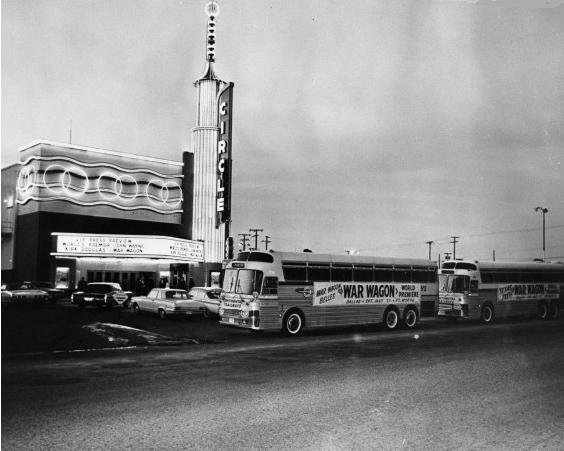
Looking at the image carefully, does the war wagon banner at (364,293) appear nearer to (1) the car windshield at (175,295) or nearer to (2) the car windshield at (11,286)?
(1) the car windshield at (175,295)

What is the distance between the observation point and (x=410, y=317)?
23.6 metres

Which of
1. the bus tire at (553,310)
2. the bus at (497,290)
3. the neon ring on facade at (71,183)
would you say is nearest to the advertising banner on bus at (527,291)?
the bus at (497,290)

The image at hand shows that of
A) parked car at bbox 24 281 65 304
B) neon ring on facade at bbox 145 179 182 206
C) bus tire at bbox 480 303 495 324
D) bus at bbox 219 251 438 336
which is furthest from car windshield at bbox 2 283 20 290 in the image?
bus tire at bbox 480 303 495 324

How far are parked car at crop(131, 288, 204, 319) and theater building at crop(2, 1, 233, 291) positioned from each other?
13069mm

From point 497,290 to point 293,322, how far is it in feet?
43.0

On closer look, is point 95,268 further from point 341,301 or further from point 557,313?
point 557,313

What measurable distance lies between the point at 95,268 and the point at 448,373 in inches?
1508

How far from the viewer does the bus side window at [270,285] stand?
19172mm

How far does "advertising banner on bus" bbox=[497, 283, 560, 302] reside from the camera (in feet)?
92.8

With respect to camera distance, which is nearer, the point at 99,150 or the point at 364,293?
the point at 364,293

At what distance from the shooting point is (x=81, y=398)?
28.0 feet

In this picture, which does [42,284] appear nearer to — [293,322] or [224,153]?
[224,153]

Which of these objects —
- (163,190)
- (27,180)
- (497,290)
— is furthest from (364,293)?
(163,190)

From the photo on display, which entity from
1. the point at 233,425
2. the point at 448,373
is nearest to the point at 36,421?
the point at 233,425
